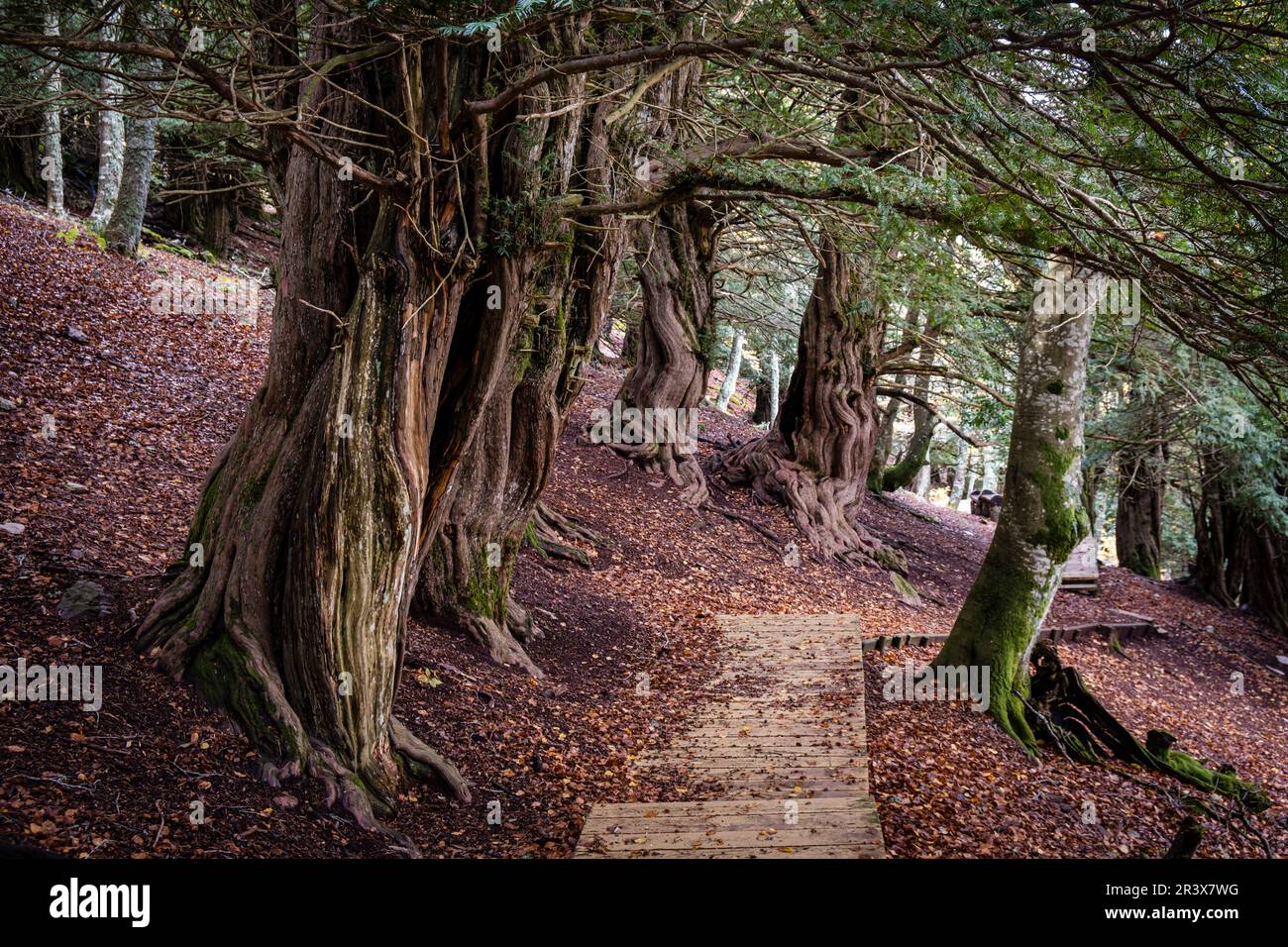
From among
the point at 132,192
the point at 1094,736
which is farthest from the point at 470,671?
the point at 132,192

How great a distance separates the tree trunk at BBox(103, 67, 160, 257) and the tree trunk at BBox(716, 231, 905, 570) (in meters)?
10.1

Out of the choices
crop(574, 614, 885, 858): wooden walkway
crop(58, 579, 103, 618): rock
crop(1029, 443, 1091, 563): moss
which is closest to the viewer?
crop(574, 614, 885, 858): wooden walkway

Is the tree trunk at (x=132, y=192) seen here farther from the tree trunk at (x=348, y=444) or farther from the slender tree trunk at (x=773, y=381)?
the slender tree trunk at (x=773, y=381)

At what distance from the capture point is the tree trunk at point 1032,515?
7891 mm

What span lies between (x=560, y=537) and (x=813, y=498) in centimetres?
538

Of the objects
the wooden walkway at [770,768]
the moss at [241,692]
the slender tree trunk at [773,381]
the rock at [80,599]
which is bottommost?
the wooden walkway at [770,768]

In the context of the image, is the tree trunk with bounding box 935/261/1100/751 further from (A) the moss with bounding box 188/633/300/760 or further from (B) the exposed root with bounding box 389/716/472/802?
(A) the moss with bounding box 188/633/300/760

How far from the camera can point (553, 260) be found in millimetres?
6820

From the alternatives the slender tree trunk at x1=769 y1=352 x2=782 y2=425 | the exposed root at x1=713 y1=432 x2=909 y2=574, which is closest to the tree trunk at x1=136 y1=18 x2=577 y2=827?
the exposed root at x1=713 y1=432 x2=909 y2=574

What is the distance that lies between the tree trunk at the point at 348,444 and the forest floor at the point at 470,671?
0.31m

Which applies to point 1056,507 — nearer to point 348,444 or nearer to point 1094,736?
point 1094,736

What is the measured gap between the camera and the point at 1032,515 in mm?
7969

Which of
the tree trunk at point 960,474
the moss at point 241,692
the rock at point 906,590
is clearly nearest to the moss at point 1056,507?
the rock at point 906,590

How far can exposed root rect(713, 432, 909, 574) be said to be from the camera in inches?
551
